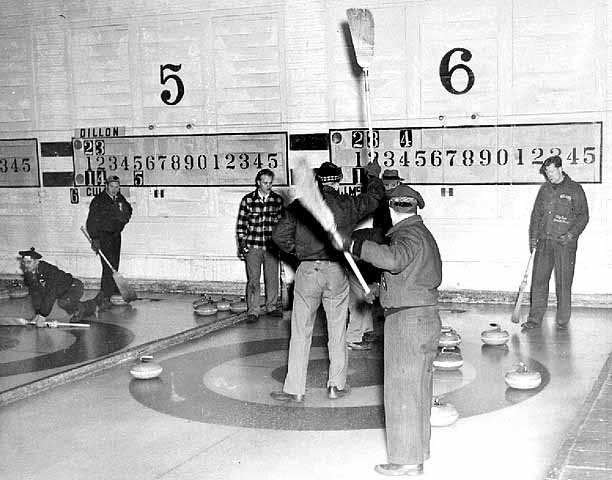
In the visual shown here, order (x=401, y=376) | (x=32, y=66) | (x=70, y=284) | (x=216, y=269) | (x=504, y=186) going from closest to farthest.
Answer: (x=401, y=376) → (x=70, y=284) → (x=504, y=186) → (x=216, y=269) → (x=32, y=66)

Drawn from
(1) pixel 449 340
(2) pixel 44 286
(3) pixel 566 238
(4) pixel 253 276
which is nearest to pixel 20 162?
(2) pixel 44 286

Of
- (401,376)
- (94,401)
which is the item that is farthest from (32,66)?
(401,376)

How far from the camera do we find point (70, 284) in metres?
14.3

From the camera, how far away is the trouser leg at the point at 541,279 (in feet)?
43.2

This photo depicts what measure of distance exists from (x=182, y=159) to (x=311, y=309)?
8.76 meters

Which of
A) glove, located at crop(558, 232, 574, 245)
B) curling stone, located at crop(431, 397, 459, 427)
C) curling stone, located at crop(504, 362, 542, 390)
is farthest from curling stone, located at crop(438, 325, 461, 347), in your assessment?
curling stone, located at crop(431, 397, 459, 427)

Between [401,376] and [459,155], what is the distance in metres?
9.03

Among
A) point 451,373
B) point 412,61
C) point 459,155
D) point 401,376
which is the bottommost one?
point 451,373

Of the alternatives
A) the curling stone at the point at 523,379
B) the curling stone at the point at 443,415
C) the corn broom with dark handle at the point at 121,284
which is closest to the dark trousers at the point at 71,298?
the corn broom with dark handle at the point at 121,284

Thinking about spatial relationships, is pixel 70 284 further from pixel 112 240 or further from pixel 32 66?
pixel 32 66

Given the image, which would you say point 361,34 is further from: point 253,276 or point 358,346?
point 253,276

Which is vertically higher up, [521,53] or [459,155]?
[521,53]

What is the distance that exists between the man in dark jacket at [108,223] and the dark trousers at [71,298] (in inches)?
50.2

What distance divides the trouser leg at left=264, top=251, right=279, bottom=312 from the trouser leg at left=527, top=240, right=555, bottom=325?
3870 millimetres
